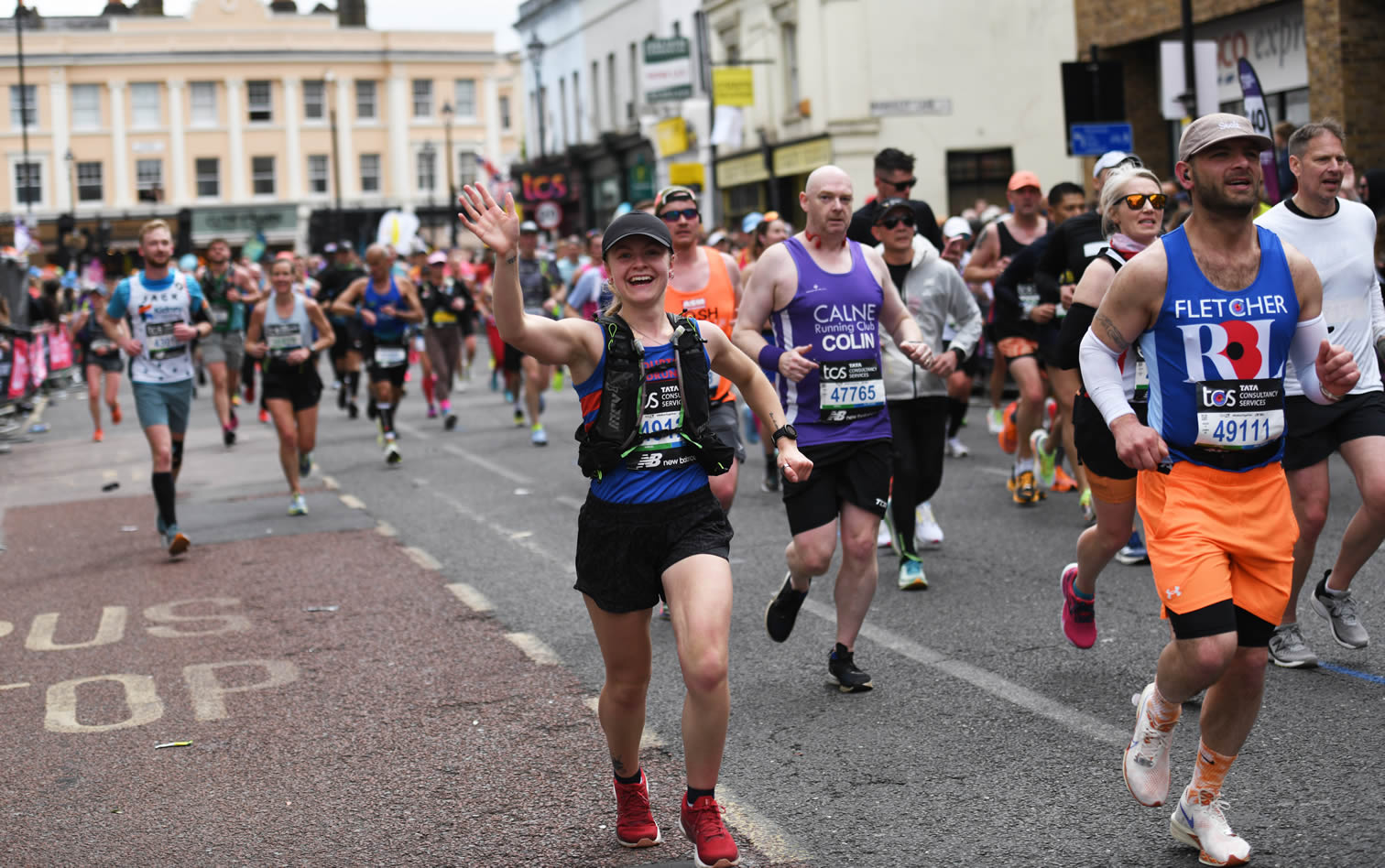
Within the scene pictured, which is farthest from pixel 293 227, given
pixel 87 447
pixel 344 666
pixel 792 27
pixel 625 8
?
pixel 344 666

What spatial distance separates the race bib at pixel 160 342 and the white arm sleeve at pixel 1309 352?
26.6 ft

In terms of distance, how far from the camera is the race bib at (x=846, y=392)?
→ 6.47 metres

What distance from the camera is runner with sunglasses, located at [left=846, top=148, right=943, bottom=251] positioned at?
8875mm

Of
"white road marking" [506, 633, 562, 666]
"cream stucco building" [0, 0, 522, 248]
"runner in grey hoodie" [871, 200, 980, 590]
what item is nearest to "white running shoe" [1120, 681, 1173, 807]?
"white road marking" [506, 633, 562, 666]

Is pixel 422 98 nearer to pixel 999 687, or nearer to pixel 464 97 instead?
pixel 464 97


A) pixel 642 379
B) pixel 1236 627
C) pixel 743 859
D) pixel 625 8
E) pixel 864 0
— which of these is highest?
pixel 625 8

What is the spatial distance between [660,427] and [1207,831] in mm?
1835

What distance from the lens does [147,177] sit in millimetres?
75000

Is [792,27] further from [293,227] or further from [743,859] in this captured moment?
[293,227]

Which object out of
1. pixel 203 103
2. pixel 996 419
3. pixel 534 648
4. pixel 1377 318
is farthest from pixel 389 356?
pixel 203 103

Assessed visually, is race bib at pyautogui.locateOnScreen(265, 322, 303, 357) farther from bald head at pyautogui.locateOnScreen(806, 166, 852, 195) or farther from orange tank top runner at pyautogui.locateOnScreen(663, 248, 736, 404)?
bald head at pyautogui.locateOnScreen(806, 166, 852, 195)

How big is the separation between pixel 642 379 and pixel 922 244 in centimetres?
426

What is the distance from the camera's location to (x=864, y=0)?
32.2 m

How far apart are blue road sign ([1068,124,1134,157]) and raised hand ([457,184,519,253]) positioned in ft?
40.9
